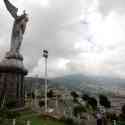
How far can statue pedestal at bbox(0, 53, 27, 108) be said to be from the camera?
2359cm

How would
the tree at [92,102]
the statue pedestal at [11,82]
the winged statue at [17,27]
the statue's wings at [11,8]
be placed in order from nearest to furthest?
the statue pedestal at [11,82] < the statue's wings at [11,8] < the winged statue at [17,27] < the tree at [92,102]

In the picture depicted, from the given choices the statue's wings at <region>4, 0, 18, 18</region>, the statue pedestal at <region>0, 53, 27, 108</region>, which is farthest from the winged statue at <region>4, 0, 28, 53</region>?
the statue pedestal at <region>0, 53, 27, 108</region>

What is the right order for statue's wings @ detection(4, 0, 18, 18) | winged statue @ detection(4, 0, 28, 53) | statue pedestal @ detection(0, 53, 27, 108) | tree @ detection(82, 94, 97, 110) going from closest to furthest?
statue pedestal @ detection(0, 53, 27, 108)
statue's wings @ detection(4, 0, 18, 18)
winged statue @ detection(4, 0, 28, 53)
tree @ detection(82, 94, 97, 110)

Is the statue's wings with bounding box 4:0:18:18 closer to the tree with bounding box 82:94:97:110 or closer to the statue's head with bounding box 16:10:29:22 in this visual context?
the statue's head with bounding box 16:10:29:22

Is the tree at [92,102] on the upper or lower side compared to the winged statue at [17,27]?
lower

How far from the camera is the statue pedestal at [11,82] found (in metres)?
23.6

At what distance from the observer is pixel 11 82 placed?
78.2ft

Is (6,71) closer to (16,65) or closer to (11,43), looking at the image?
(16,65)

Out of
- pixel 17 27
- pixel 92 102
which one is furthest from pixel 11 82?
pixel 92 102

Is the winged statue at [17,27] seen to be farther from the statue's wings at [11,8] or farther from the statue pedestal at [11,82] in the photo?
the statue pedestal at [11,82]

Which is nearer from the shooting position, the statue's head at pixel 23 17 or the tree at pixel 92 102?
the statue's head at pixel 23 17

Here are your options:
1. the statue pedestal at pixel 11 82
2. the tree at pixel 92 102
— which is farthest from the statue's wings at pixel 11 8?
the tree at pixel 92 102

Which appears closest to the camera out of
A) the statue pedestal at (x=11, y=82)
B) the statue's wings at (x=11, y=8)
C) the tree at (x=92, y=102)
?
the statue pedestal at (x=11, y=82)

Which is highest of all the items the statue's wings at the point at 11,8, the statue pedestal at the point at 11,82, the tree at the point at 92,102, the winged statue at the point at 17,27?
the statue's wings at the point at 11,8
